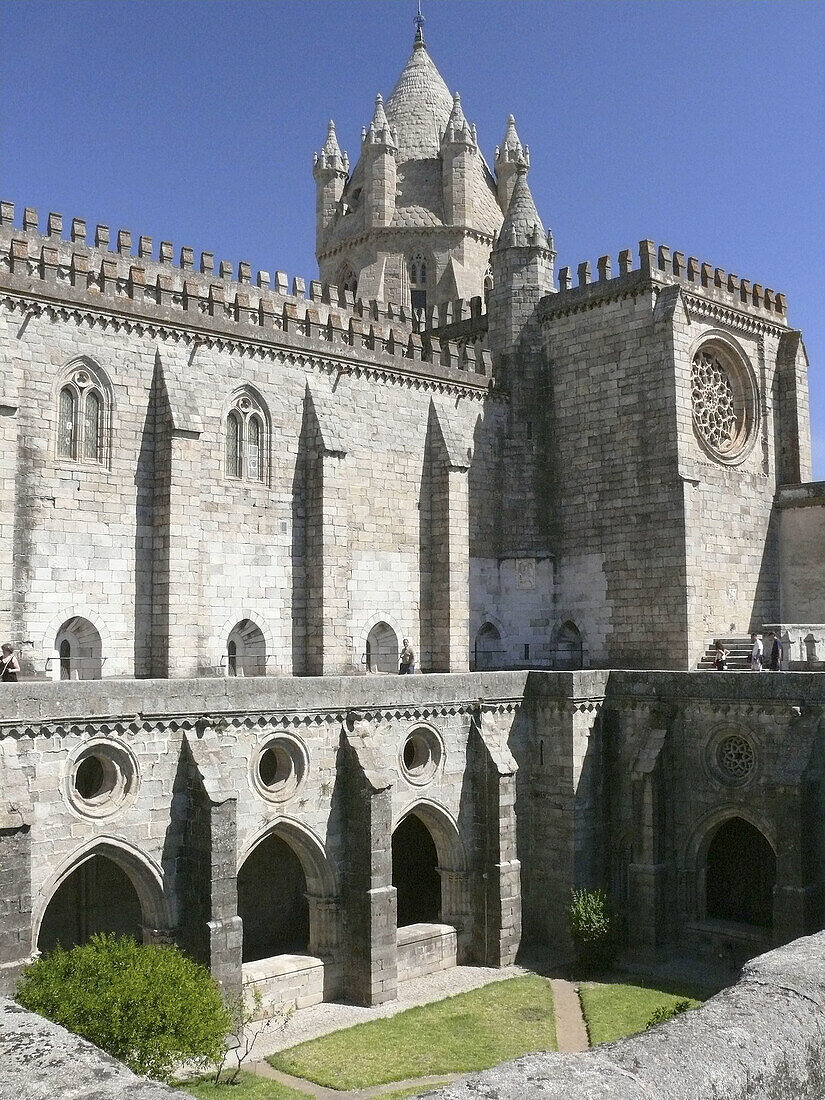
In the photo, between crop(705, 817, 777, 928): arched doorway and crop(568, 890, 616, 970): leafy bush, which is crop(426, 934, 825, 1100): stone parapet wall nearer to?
crop(568, 890, 616, 970): leafy bush

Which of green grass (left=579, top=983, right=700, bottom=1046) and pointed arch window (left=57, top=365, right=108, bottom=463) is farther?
pointed arch window (left=57, top=365, right=108, bottom=463)

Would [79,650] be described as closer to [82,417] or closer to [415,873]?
[82,417]

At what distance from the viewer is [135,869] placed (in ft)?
60.3

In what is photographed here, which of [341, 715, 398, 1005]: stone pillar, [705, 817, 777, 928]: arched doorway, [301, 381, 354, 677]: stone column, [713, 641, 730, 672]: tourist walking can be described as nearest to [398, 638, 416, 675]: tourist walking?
[301, 381, 354, 677]: stone column

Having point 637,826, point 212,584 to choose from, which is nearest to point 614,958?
point 637,826

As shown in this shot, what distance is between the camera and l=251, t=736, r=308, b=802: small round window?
20500 mm

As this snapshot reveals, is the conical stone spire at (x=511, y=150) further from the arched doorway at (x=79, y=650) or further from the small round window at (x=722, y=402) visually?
the arched doorway at (x=79, y=650)

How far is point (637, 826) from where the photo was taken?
24.3 m

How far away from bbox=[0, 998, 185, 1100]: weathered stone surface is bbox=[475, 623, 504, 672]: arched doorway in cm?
2614

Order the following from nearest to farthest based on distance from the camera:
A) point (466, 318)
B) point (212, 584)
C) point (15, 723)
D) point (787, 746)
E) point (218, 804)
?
point (15, 723), point (218, 804), point (787, 746), point (212, 584), point (466, 318)

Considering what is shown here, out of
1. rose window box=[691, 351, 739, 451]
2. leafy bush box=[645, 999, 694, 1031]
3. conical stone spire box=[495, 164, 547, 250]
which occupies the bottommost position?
leafy bush box=[645, 999, 694, 1031]

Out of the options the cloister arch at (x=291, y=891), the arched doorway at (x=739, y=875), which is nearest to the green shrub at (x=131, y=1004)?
the cloister arch at (x=291, y=891)

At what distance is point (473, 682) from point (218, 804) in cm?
756

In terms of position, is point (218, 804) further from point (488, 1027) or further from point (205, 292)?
point (205, 292)
